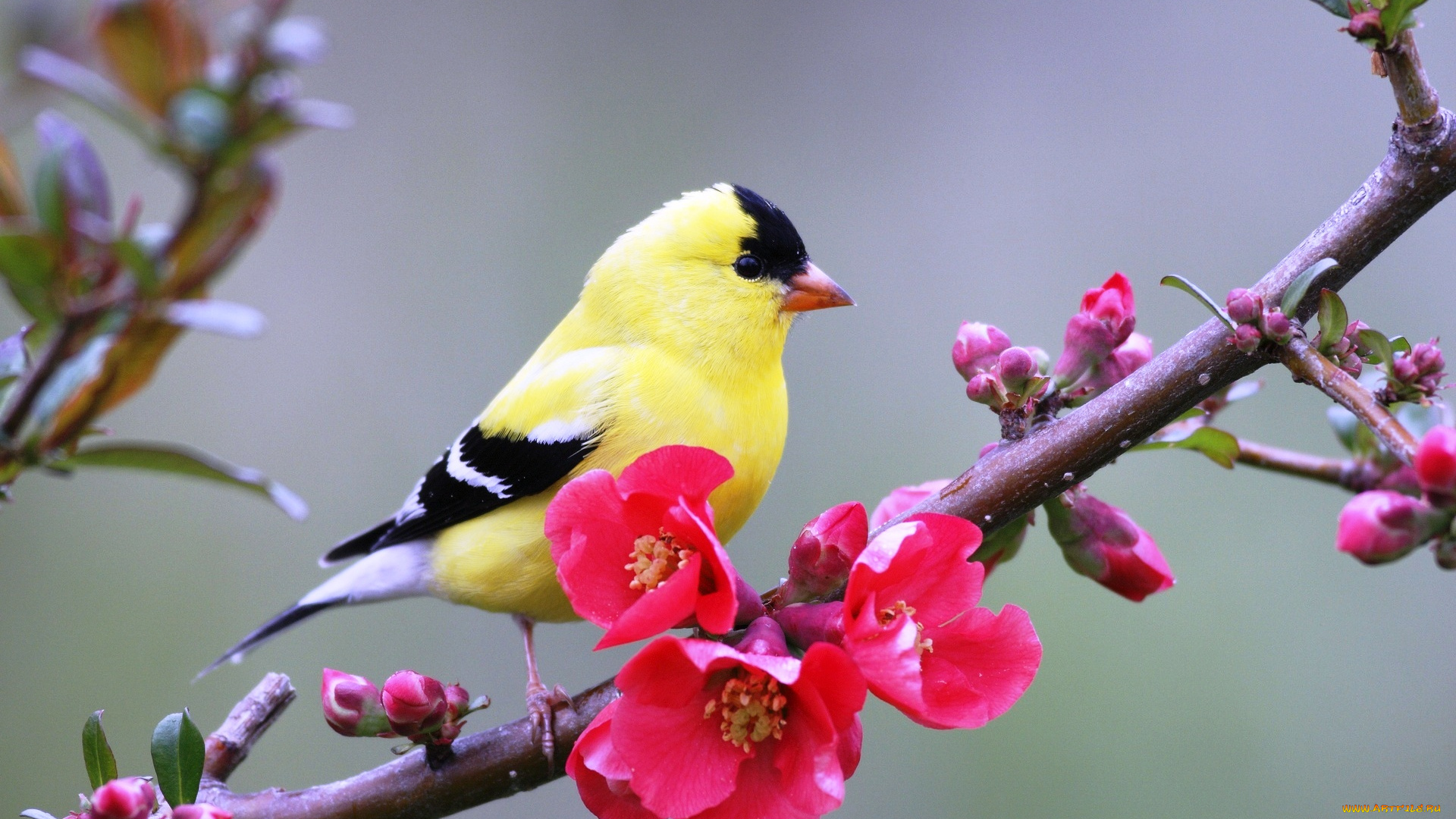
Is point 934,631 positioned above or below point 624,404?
above

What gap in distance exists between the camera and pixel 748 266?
1.78m

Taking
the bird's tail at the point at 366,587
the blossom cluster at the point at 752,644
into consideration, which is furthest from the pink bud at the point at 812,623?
the bird's tail at the point at 366,587

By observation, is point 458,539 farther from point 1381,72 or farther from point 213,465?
point 1381,72

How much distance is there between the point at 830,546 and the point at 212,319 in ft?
1.50

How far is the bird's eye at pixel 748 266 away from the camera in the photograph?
178 centimetres

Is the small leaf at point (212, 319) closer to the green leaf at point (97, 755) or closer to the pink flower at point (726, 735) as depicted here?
the pink flower at point (726, 735)

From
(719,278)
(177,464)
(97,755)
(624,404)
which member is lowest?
(97,755)

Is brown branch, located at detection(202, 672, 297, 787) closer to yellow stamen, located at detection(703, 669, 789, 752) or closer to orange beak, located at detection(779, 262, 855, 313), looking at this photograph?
yellow stamen, located at detection(703, 669, 789, 752)

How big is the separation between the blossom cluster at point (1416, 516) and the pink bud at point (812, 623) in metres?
0.32

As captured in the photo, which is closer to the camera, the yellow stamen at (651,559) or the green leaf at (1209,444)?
the yellow stamen at (651,559)

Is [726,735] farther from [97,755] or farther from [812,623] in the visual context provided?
[97,755]

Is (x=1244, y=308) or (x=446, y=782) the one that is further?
(x=446, y=782)

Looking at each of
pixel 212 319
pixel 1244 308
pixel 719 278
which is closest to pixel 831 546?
pixel 1244 308

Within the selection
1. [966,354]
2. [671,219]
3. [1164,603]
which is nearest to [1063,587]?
[1164,603]
